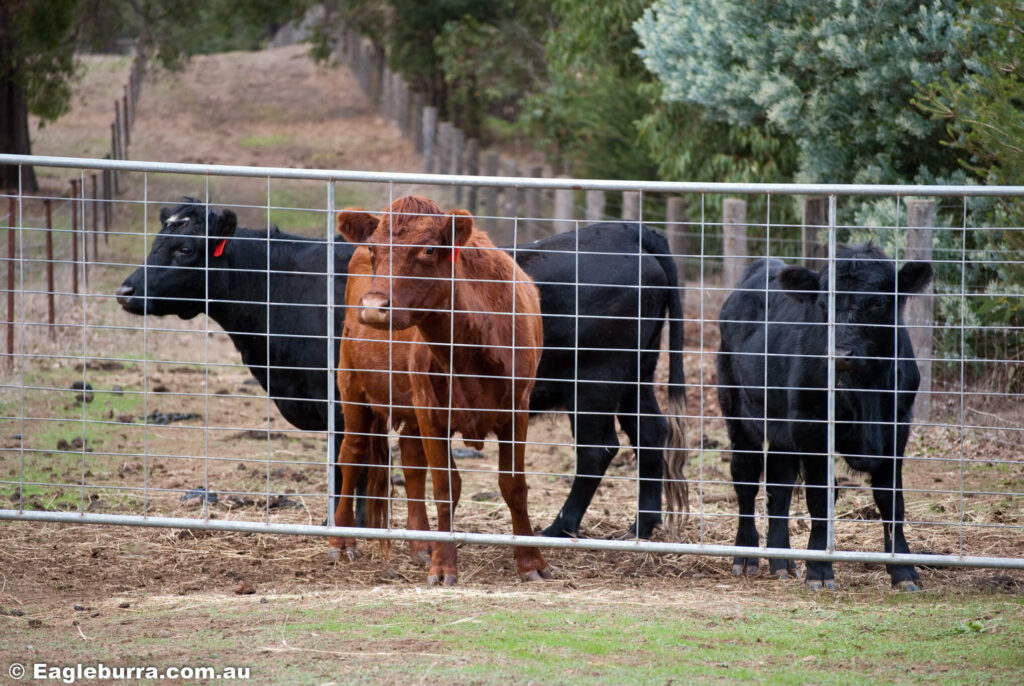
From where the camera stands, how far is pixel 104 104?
108 ft

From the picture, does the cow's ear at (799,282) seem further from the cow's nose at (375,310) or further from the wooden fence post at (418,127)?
the wooden fence post at (418,127)

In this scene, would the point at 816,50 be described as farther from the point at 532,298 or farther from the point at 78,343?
the point at 78,343

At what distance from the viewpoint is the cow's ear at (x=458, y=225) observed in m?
5.18

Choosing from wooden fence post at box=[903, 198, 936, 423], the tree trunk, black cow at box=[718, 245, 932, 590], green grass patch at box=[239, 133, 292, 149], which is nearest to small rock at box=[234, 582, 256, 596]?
black cow at box=[718, 245, 932, 590]

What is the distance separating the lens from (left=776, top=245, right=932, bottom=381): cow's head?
5.29 meters

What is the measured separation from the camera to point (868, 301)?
537 cm

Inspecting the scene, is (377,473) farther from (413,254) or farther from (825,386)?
(825,386)

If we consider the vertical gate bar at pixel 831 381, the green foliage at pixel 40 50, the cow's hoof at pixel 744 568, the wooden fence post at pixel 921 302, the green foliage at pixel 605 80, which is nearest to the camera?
the vertical gate bar at pixel 831 381

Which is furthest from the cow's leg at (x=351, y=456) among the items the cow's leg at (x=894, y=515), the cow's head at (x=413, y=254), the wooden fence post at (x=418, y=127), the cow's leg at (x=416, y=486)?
the wooden fence post at (x=418, y=127)

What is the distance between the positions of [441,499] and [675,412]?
5.58ft

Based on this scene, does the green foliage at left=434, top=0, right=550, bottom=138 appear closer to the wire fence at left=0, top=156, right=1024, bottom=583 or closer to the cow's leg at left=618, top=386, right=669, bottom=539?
the wire fence at left=0, top=156, right=1024, bottom=583

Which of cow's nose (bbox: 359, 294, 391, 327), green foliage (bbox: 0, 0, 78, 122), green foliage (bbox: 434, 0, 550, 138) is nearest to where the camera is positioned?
cow's nose (bbox: 359, 294, 391, 327)

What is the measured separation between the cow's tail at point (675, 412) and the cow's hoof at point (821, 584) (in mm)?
1102

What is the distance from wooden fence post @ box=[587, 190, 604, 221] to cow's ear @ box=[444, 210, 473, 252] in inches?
291
